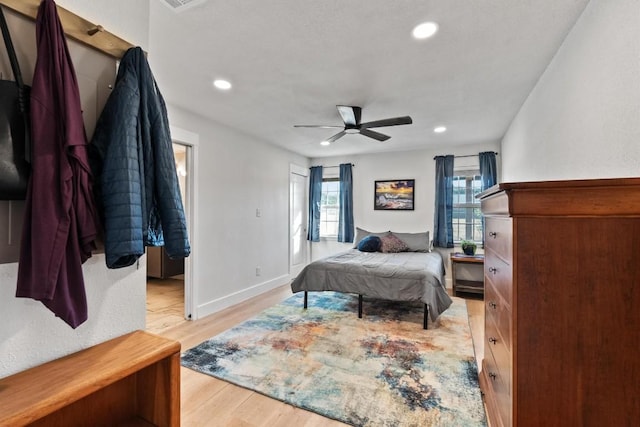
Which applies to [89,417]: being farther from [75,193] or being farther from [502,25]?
[502,25]

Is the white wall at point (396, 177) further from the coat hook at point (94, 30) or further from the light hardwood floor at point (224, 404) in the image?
the coat hook at point (94, 30)

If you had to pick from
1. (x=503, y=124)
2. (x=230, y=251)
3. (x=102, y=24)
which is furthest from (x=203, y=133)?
(x=503, y=124)

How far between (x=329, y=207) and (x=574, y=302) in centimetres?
501

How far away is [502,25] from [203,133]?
10.1ft

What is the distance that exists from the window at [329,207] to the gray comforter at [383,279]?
6.58 feet

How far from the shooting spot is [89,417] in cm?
102

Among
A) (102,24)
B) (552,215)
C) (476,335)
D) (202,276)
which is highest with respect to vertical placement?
(102,24)

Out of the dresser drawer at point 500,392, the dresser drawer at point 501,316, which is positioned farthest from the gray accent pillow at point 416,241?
the dresser drawer at point 501,316

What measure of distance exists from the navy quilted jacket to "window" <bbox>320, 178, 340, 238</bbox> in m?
4.82

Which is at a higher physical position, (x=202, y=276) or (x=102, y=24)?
Answer: (x=102, y=24)

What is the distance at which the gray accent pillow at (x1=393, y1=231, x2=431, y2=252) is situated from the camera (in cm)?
467

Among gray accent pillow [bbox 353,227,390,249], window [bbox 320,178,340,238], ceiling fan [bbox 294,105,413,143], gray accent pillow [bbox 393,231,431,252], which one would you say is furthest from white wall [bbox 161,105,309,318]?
gray accent pillow [bbox 393,231,431,252]

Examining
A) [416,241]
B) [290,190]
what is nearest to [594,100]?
[416,241]

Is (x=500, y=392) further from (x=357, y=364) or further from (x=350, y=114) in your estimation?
(x=350, y=114)
